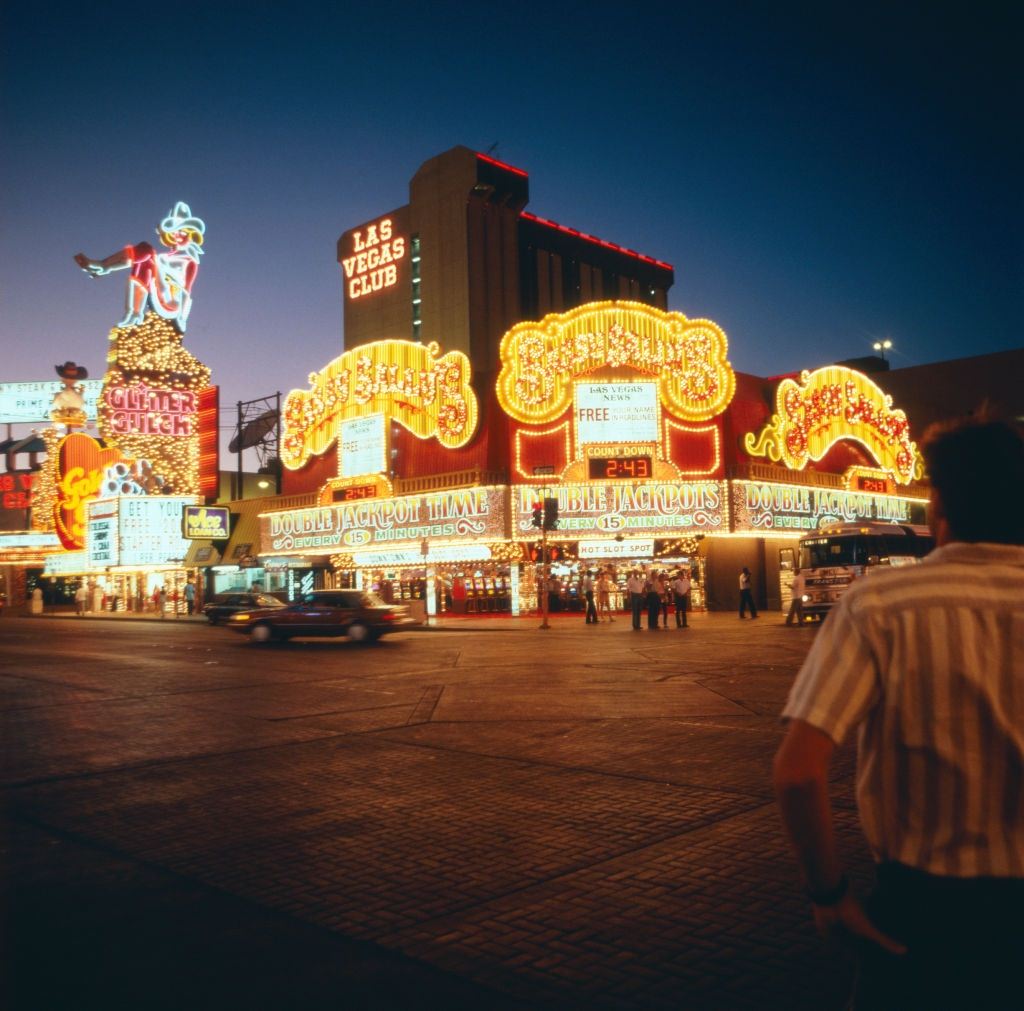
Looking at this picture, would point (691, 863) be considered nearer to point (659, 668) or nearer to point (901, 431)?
point (659, 668)

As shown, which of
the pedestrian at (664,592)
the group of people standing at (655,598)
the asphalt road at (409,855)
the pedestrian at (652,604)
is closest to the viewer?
the asphalt road at (409,855)

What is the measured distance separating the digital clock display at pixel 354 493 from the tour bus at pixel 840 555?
58.2ft

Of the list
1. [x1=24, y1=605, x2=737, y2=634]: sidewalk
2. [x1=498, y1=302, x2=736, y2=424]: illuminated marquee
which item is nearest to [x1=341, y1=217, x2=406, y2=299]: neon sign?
[x1=24, y1=605, x2=737, y2=634]: sidewalk

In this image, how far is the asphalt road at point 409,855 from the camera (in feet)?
12.8

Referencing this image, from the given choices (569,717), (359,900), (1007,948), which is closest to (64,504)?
(569,717)

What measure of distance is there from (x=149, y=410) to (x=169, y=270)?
7963 mm

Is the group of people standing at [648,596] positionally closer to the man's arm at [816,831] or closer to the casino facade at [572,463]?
the casino facade at [572,463]

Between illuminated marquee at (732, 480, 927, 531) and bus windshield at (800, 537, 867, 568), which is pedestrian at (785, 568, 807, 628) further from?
illuminated marquee at (732, 480, 927, 531)

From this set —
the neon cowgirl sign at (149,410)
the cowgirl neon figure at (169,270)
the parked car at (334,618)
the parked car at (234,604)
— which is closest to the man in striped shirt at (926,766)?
the parked car at (334,618)

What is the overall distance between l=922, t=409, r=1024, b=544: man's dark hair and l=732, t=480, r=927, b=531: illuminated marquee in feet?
106

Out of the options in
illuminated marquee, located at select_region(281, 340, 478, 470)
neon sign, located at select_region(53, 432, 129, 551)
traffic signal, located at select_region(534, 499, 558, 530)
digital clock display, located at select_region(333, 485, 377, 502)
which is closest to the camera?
traffic signal, located at select_region(534, 499, 558, 530)

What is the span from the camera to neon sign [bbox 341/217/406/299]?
69.8 metres

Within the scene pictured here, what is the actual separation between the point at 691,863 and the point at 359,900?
1.85m

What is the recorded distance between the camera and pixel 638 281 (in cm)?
9069
